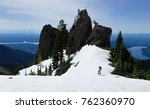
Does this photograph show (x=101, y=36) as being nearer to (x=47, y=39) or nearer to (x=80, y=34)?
(x=80, y=34)

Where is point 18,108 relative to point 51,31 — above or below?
below

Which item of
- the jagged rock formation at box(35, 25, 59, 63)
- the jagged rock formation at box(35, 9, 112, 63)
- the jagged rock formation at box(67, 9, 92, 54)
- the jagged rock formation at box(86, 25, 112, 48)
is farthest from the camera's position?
the jagged rock formation at box(35, 25, 59, 63)

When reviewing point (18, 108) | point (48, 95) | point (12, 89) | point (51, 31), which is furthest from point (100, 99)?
point (51, 31)

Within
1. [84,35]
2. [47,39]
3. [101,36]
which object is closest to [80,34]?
[84,35]

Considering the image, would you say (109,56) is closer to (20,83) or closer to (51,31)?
(20,83)

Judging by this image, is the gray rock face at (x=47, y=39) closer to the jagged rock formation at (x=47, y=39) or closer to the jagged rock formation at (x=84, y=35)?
the jagged rock formation at (x=47, y=39)

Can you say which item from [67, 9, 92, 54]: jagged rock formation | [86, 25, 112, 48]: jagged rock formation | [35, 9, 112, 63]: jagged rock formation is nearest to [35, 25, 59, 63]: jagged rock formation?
[35, 9, 112, 63]: jagged rock formation

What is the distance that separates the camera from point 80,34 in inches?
4208

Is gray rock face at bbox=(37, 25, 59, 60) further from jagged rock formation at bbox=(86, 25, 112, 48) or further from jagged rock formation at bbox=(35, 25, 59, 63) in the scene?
jagged rock formation at bbox=(86, 25, 112, 48)

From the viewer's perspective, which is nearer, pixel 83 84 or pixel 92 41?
pixel 83 84

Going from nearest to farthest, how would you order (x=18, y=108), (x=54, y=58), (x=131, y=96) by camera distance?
1. (x=18, y=108)
2. (x=131, y=96)
3. (x=54, y=58)

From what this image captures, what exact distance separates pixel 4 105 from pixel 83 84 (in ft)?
25.6

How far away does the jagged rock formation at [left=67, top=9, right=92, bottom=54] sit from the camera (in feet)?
348

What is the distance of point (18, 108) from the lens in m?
16.0
